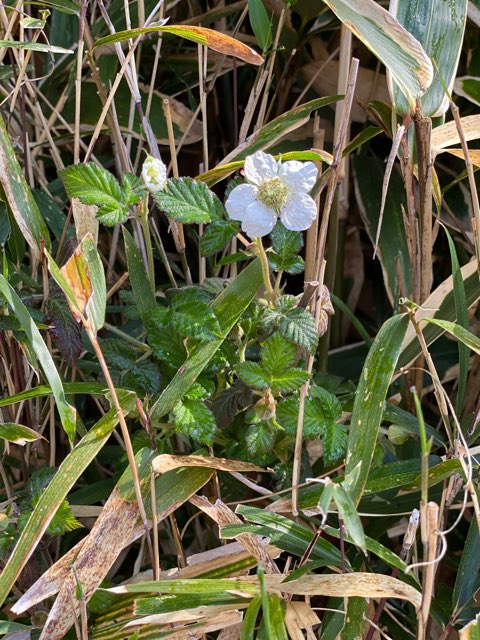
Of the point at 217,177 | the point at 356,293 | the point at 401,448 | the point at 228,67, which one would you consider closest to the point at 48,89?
the point at 228,67

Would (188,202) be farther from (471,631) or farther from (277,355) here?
(471,631)

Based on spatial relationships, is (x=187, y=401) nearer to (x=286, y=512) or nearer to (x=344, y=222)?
(x=286, y=512)

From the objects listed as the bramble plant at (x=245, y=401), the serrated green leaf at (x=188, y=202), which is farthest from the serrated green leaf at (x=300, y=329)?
the serrated green leaf at (x=188, y=202)

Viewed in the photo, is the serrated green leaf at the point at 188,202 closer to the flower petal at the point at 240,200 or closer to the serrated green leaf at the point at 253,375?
the flower petal at the point at 240,200

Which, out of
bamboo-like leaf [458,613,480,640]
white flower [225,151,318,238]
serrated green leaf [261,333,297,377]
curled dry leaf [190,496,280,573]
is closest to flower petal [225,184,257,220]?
white flower [225,151,318,238]

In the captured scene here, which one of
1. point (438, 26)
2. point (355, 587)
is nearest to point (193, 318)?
point (355, 587)

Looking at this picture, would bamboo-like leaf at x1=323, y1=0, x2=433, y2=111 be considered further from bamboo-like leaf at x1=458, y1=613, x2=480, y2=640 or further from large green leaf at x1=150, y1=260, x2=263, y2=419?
bamboo-like leaf at x1=458, y1=613, x2=480, y2=640
